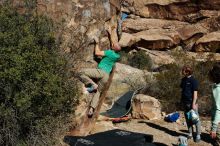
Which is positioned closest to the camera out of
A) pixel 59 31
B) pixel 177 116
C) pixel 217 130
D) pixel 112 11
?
pixel 217 130

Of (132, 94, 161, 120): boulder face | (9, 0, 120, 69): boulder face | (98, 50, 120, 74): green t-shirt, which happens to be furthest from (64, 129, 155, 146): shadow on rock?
(132, 94, 161, 120): boulder face

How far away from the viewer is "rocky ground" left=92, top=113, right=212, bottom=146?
7008 millimetres

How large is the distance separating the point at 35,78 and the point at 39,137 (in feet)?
2.75

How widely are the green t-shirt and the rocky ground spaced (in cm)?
109

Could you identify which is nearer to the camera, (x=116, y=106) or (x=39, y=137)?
(x=39, y=137)

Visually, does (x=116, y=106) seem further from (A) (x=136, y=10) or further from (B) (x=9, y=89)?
(A) (x=136, y=10)

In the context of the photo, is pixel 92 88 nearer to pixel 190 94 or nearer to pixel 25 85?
pixel 190 94

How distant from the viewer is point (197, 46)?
113 feet

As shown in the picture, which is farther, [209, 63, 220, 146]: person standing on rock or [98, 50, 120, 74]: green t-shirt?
[98, 50, 120, 74]: green t-shirt

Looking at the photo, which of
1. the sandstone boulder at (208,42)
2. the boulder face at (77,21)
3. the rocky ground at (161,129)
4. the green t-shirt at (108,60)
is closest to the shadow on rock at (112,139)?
the rocky ground at (161,129)

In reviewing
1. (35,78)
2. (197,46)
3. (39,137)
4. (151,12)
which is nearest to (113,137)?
(39,137)

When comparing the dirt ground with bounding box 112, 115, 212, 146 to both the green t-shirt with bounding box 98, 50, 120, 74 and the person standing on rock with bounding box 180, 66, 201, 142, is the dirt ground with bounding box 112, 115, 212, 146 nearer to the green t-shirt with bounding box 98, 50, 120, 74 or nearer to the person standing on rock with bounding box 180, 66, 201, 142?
the person standing on rock with bounding box 180, 66, 201, 142

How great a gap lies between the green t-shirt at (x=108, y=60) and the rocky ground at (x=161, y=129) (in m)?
1.09

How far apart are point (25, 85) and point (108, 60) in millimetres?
1989
